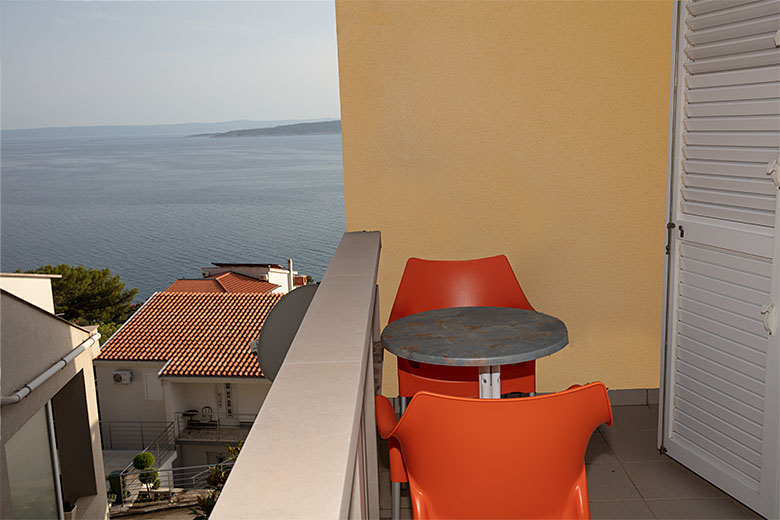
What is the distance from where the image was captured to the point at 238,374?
18719 millimetres

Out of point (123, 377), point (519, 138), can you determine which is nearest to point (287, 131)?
point (123, 377)

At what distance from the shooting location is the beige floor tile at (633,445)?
2.91 metres

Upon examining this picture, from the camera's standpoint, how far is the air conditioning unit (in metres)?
19.7

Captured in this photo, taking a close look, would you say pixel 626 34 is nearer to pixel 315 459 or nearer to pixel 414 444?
pixel 414 444

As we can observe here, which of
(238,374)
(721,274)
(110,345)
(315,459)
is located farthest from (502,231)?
(110,345)

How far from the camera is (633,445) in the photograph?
3.03 meters

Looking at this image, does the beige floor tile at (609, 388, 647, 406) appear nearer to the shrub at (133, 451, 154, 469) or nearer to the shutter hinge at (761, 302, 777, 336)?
the shutter hinge at (761, 302, 777, 336)

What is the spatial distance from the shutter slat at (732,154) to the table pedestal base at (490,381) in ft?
3.66

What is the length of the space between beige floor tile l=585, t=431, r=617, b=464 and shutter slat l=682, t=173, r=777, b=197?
1153 mm

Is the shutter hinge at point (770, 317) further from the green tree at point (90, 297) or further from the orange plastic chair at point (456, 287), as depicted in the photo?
the green tree at point (90, 297)

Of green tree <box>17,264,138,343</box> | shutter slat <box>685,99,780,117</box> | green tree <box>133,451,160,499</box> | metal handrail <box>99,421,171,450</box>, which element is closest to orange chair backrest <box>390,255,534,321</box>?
shutter slat <box>685,99,780,117</box>

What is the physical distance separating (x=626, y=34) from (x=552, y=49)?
1.16 feet

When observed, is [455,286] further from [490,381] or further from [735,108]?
[735,108]

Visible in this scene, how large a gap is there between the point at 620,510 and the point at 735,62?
1.62m
